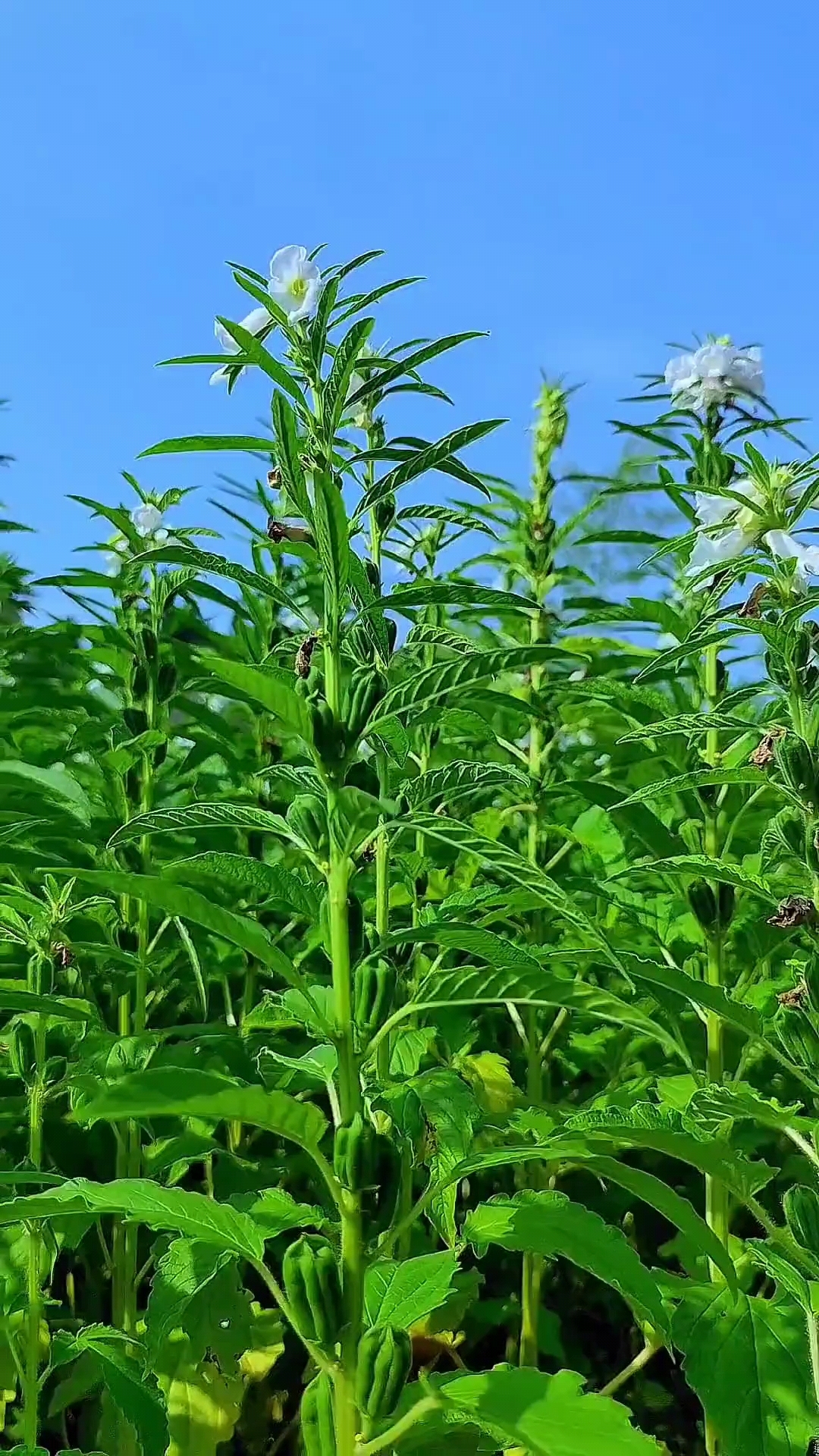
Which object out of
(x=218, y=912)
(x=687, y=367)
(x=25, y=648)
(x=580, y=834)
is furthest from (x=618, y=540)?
(x=218, y=912)

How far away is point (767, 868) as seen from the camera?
270 centimetres

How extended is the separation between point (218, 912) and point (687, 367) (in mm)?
2334

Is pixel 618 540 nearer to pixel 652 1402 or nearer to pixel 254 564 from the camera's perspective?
pixel 254 564

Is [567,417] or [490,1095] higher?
[567,417]

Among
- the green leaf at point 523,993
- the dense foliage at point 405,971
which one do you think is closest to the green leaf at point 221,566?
the dense foliage at point 405,971

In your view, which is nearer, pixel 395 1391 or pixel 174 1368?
pixel 395 1391

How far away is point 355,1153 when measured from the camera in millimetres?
1616

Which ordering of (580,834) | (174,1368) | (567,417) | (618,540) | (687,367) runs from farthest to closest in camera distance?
(567,417), (580,834), (618,540), (687,367), (174,1368)

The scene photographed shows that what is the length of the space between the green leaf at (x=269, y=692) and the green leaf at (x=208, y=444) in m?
0.44

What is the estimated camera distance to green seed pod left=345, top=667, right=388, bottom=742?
5.74 feet

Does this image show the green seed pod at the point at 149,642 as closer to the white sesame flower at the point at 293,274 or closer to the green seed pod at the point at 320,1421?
the white sesame flower at the point at 293,274

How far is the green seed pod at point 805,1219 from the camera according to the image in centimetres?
214

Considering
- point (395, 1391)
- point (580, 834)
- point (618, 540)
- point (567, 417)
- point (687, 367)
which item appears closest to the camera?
point (395, 1391)

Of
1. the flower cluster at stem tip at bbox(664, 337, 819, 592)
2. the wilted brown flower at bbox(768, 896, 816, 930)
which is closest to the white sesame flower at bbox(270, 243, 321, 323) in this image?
the flower cluster at stem tip at bbox(664, 337, 819, 592)
